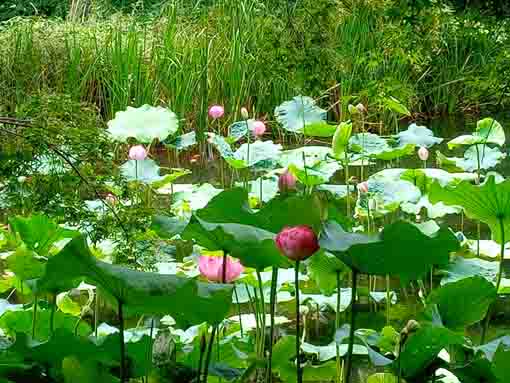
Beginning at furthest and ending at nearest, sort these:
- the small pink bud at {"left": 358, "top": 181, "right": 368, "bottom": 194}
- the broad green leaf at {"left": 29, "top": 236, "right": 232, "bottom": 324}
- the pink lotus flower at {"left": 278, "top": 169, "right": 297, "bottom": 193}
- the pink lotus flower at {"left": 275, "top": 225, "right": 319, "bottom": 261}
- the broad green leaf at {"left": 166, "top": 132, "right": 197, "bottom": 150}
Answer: the broad green leaf at {"left": 166, "top": 132, "right": 197, "bottom": 150} → the small pink bud at {"left": 358, "top": 181, "right": 368, "bottom": 194} → the pink lotus flower at {"left": 278, "top": 169, "right": 297, "bottom": 193} → the pink lotus flower at {"left": 275, "top": 225, "right": 319, "bottom": 261} → the broad green leaf at {"left": 29, "top": 236, "right": 232, "bottom": 324}

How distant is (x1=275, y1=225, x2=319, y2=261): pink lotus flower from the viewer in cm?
112

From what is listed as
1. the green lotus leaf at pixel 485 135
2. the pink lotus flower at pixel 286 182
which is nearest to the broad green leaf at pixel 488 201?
the pink lotus flower at pixel 286 182

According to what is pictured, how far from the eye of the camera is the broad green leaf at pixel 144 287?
1.00 metres

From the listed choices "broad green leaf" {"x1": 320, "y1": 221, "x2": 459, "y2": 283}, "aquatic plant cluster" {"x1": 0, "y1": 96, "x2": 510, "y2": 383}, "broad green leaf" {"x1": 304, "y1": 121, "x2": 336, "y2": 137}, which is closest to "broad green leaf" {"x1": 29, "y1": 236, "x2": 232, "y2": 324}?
"aquatic plant cluster" {"x1": 0, "y1": 96, "x2": 510, "y2": 383}

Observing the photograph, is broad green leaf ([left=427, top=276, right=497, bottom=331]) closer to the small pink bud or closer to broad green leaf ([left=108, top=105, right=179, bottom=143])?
the small pink bud

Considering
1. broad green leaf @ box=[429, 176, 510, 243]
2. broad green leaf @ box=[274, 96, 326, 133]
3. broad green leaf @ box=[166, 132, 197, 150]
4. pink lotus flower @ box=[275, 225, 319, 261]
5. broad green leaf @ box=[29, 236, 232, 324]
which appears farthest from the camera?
broad green leaf @ box=[166, 132, 197, 150]

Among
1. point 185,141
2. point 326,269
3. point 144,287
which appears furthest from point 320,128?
point 144,287

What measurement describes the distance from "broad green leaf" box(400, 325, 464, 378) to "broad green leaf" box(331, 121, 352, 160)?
52.6 inches

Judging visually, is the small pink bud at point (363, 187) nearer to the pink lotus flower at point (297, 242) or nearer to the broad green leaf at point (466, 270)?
the broad green leaf at point (466, 270)

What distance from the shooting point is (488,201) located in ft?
4.91

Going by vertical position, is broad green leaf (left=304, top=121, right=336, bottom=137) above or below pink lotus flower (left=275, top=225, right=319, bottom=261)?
below

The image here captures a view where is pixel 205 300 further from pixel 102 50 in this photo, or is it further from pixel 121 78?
pixel 102 50

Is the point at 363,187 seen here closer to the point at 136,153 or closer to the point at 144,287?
the point at 136,153

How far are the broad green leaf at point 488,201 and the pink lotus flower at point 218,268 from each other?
1.17 ft
